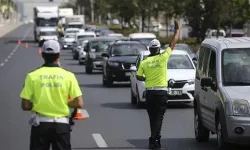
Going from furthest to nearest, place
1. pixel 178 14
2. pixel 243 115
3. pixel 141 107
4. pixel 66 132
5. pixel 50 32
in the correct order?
pixel 50 32, pixel 178 14, pixel 141 107, pixel 243 115, pixel 66 132

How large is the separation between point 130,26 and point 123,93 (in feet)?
206

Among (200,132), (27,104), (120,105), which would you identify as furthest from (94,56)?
(27,104)

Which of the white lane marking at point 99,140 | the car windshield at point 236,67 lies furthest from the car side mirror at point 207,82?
the white lane marking at point 99,140

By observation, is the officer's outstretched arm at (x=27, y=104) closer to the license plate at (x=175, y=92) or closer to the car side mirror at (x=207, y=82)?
the car side mirror at (x=207, y=82)

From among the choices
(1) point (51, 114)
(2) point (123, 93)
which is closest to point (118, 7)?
(2) point (123, 93)

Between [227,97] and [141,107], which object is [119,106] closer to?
[141,107]

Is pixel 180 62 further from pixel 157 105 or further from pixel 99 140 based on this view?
pixel 157 105

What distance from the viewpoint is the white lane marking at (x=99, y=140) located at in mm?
14030

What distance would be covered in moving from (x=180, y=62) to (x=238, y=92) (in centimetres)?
1008

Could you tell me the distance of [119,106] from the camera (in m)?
21.7

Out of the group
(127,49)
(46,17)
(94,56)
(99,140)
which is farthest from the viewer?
(46,17)

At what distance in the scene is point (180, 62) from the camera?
72.4 feet

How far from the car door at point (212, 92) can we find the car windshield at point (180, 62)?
8.22m

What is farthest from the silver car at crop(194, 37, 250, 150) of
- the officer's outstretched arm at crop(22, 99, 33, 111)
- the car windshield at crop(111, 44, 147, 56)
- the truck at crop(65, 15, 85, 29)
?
the truck at crop(65, 15, 85, 29)
